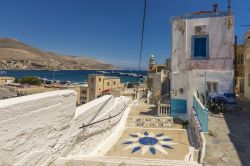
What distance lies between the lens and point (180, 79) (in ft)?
44.3

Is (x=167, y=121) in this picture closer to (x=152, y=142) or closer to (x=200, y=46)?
(x=152, y=142)

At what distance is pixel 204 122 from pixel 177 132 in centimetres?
249

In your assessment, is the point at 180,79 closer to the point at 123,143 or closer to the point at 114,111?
the point at 114,111

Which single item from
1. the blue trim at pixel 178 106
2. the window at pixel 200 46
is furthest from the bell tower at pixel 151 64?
the blue trim at pixel 178 106

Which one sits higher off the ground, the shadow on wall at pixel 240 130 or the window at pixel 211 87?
the window at pixel 211 87

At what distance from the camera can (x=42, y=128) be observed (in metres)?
4.39

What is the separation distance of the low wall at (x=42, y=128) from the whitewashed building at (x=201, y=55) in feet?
26.5

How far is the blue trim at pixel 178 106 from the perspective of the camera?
13133mm

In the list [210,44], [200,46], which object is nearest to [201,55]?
[200,46]

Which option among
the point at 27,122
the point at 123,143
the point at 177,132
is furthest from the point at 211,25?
the point at 27,122

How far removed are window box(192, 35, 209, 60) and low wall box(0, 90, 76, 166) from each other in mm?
10259

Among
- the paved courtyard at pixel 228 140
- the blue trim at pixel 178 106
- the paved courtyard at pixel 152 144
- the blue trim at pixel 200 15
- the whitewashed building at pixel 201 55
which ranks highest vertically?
the blue trim at pixel 200 15

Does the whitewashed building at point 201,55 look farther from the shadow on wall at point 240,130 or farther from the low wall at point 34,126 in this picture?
the low wall at point 34,126

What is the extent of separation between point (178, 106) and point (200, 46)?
4.00m
